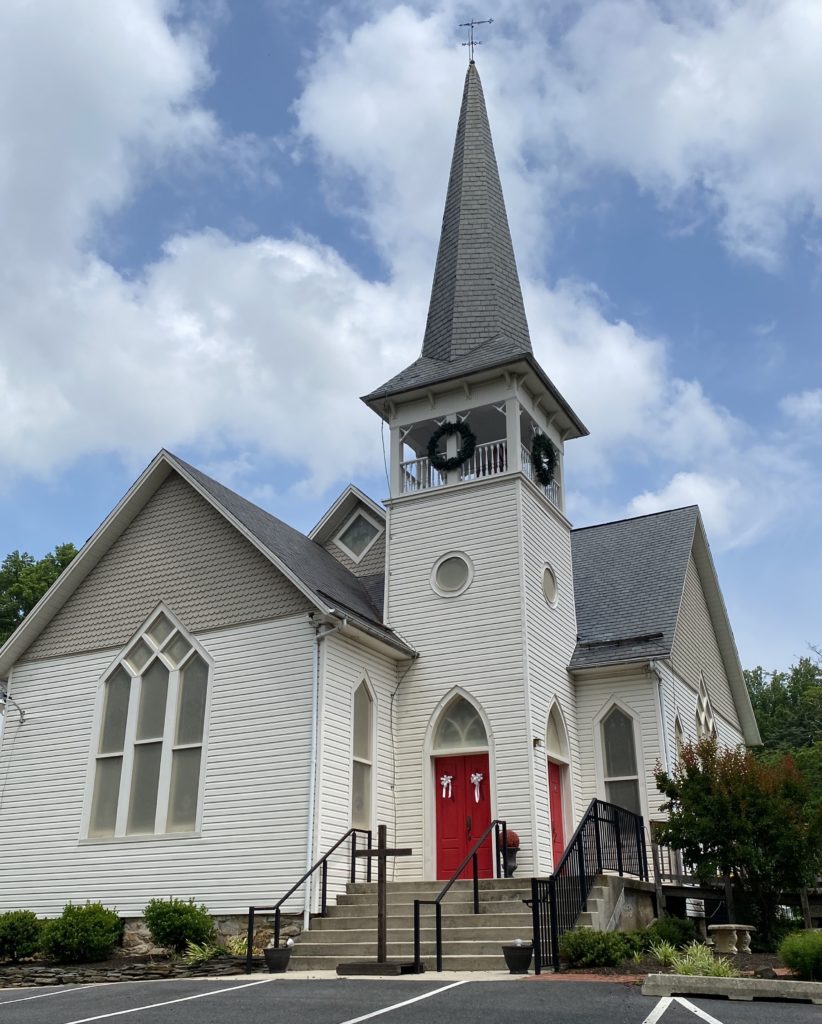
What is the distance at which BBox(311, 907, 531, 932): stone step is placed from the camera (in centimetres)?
1278

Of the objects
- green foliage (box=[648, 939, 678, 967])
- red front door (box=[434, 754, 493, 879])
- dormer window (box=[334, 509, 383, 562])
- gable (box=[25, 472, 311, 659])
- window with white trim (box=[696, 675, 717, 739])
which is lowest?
green foliage (box=[648, 939, 678, 967])

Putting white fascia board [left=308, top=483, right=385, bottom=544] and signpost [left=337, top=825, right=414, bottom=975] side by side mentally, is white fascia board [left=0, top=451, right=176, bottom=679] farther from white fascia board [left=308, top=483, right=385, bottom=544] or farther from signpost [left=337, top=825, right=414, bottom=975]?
signpost [left=337, top=825, right=414, bottom=975]

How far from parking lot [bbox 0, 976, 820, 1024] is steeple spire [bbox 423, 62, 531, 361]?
1182 cm

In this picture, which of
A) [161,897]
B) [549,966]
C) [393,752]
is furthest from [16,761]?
[549,966]

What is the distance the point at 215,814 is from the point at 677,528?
12307 millimetres

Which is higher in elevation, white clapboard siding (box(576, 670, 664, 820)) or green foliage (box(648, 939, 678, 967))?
white clapboard siding (box(576, 670, 664, 820))

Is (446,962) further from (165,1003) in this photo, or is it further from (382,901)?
(165,1003)

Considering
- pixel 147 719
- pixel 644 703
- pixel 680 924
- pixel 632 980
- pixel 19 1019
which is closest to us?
pixel 19 1019

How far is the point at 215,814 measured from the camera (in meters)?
15.6

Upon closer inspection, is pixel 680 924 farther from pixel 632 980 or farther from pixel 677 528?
pixel 677 528

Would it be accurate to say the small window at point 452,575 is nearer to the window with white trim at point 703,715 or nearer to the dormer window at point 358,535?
the dormer window at point 358,535

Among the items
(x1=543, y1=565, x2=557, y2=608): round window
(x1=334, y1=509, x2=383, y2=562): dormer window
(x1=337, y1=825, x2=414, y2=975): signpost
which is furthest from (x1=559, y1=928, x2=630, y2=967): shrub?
(x1=334, y1=509, x2=383, y2=562): dormer window

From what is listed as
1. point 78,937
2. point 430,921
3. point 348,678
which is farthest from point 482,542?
point 78,937

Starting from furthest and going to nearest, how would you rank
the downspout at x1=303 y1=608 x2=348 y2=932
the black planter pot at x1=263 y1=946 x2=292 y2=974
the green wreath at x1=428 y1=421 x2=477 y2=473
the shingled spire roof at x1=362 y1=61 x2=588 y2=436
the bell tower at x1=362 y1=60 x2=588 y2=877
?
the shingled spire roof at x1=362 y1=61 x2=588 y2=436
the green wreath at x1=428 y1=421 x2=477 y2=473
the bell tower at x1=362 y1=60 x2=588 y2=877
the downspout at x1=303 y1=608 x2=348 y2=932
the black planter pot at x1=263 y1=946 x2=292 y2=974
